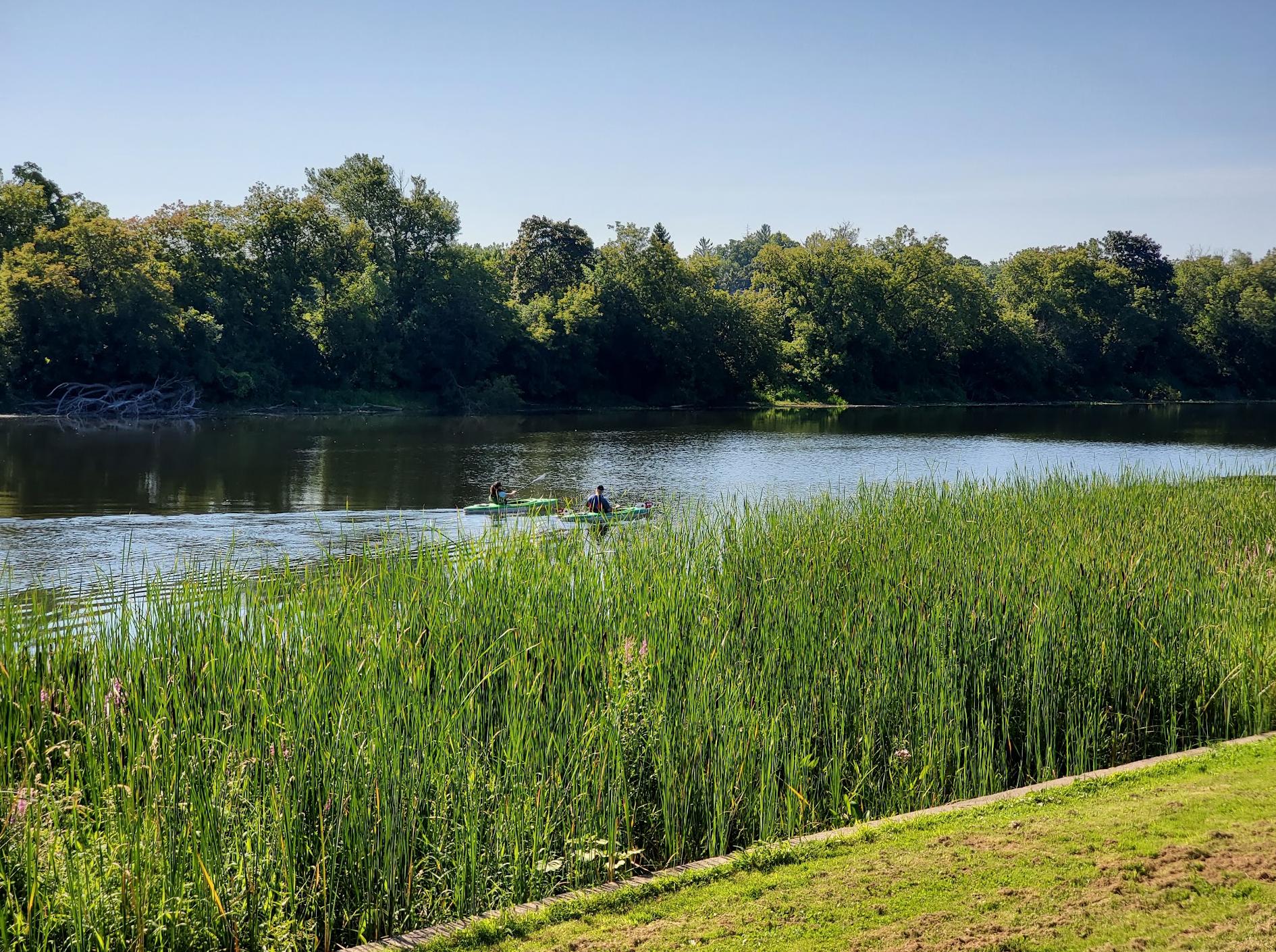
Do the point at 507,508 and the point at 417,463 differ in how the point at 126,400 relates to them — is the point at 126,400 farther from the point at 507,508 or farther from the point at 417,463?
the point at 507,508

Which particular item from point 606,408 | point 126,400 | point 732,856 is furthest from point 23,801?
point 606,408

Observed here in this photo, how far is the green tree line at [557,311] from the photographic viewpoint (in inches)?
1893

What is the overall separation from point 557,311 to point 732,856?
62.1 metres

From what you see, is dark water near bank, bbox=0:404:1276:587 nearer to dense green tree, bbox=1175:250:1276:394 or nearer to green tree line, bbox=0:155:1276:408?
green tree line, bbox=0:155:1276:408

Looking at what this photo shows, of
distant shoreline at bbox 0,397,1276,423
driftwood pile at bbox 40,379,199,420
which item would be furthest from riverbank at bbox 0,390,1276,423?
driftwood pile at bbox 40,379,199,420

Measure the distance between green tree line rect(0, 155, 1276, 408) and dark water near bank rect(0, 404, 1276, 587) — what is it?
6.53 metres

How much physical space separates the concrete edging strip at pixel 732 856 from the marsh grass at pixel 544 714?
21 cm

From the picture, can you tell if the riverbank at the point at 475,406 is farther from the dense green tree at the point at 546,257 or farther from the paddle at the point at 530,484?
the paddle at the point at 530,484

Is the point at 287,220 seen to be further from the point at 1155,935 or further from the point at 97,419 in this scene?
the point at 1155,935

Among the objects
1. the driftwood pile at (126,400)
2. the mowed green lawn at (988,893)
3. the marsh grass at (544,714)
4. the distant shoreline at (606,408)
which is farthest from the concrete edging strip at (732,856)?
the driftwood pile at (126,400)

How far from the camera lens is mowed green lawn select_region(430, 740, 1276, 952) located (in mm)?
4328

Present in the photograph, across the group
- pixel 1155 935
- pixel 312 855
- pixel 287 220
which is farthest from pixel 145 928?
pixel 287 220

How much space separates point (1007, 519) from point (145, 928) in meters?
10.9

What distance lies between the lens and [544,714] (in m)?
6.29
